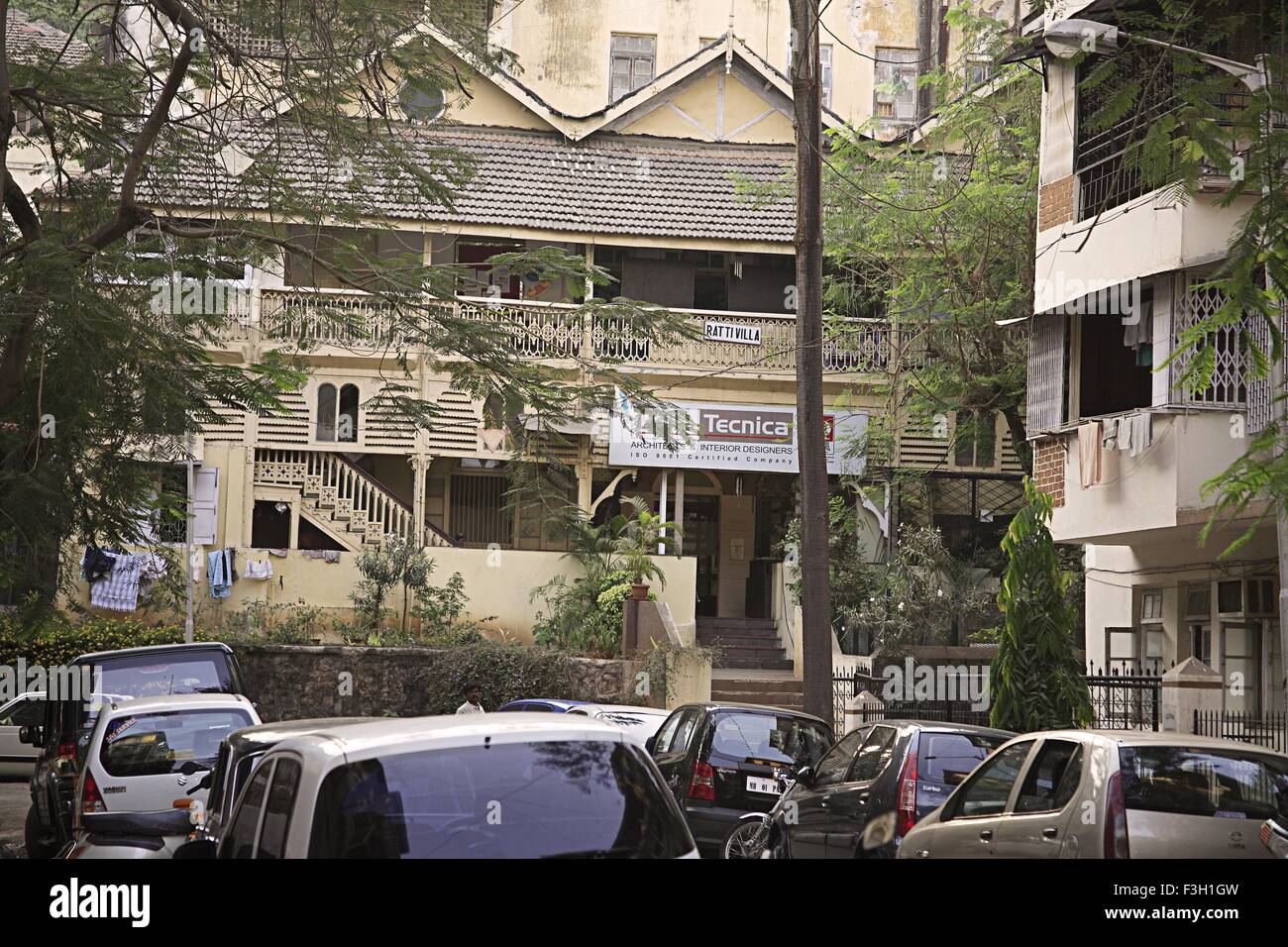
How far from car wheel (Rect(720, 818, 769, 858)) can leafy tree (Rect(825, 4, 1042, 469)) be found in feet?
39.2

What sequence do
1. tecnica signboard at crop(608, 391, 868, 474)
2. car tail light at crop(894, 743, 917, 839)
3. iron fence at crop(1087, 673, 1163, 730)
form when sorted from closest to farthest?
car tail light at crop(894, 743, 917, 839) → iron fence at crop(1087, 673, 1163, 730) → tecnica signboard at crop(608, 391, 868, 474)

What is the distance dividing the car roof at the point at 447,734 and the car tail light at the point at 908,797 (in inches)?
207

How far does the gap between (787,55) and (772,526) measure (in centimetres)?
1207

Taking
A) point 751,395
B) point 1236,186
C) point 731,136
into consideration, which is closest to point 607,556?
point 751,395

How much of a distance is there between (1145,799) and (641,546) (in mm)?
18474

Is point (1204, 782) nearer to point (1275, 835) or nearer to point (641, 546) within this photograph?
point (1275, 835)

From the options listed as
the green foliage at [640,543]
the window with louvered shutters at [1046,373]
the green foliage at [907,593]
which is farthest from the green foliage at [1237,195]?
the green foliage at [640,543]

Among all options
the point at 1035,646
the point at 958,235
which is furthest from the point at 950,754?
the point at 958,235

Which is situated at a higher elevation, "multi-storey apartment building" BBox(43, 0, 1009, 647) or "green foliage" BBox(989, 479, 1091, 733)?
"multi-storey apartment building" BBox(43, 0, 1009, 647)

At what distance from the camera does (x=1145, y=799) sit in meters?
7.77

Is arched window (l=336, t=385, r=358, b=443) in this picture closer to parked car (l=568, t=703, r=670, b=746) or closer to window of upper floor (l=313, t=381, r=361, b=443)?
window of upper floor (l=313, t=381, r=361, b=443)

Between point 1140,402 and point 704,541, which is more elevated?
point 1140,402

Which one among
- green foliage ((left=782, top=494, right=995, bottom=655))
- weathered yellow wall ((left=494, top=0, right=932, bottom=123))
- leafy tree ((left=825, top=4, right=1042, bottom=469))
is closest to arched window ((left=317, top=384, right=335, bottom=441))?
green foliage ((left=782, top=494, right=995, bottom=655))

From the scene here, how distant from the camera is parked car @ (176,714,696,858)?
5.27 metres
